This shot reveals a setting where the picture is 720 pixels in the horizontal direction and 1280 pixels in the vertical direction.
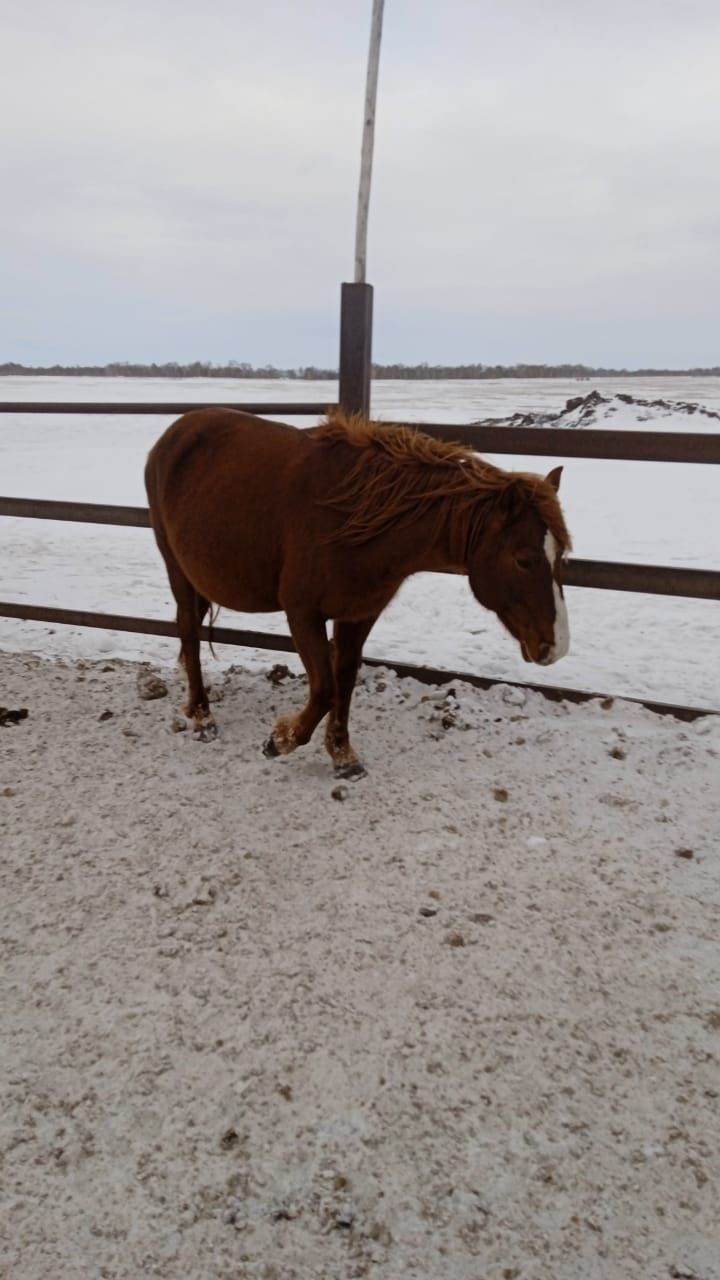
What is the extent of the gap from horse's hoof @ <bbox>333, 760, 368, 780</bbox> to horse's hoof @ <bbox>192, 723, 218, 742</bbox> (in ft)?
2.12

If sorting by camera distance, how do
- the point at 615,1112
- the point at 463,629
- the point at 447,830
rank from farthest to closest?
1. the point at 463,629
2. the point at 447,830
3. the point at 615,1112

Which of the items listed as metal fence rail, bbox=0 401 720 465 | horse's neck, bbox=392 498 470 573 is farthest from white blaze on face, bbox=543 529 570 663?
metal fence rail, bbox=0 401 720 465

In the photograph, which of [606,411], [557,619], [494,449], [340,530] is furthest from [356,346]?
[606,411]

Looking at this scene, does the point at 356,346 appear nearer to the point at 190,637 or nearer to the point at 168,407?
the point at 168,407

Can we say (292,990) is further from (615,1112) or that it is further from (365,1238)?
(615,1112)

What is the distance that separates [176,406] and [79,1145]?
3378 millimetres

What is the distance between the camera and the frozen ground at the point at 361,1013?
1.42 m

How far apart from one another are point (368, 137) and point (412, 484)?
1.97 metres

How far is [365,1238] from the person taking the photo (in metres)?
1.39

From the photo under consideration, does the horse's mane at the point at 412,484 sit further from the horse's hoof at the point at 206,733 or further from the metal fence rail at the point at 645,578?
the horse's hoof at the point at 206,733

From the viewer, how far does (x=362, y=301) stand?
361 centimetres

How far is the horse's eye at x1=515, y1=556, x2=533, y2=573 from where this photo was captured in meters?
2.62

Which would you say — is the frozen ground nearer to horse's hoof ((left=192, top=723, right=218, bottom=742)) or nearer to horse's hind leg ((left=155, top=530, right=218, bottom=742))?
horse's hoof ((left=192, top=723, right=218, bottom=742))

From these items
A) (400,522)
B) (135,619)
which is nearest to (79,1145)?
(400,522)
